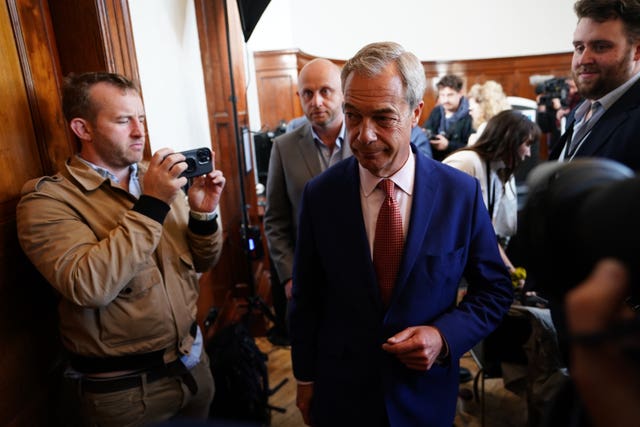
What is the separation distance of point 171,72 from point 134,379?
1.55 metres

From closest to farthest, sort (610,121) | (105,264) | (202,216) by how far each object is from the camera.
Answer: (105,264) < (610,121) < (202,216)

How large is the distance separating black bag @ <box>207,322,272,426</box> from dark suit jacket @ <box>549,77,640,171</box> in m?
1.72

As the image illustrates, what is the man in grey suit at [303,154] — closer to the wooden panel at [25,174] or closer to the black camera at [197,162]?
the black camera at [197,162]

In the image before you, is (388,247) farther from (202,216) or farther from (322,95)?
(322,95)

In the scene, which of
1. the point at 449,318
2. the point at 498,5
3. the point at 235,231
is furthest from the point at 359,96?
the point at 498,5

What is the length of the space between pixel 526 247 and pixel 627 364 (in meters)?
0.12

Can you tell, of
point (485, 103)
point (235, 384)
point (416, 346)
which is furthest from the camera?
point (485, 103)

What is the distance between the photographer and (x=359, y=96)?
101 centimetres

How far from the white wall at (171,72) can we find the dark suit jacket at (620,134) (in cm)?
174

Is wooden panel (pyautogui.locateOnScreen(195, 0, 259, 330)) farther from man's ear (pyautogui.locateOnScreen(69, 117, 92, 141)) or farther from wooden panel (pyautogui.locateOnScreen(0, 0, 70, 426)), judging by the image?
man's ear (pyautogui.locateOnScreen(69, 117, 92, 141))

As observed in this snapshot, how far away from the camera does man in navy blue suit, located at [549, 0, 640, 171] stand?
128cm

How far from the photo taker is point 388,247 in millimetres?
1045

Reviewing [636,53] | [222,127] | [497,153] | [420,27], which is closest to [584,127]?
[636,53]

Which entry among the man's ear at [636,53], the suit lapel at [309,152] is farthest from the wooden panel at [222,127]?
the man's ear at [636,53]
